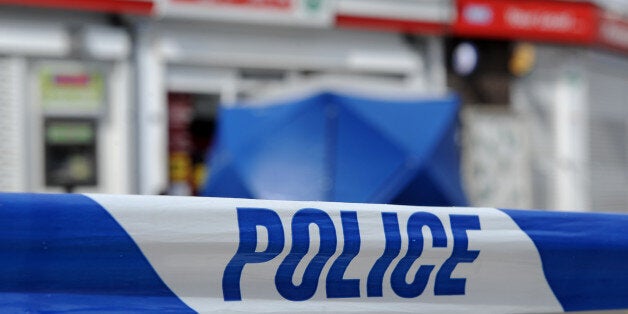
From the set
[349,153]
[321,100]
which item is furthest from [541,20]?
[349,153]

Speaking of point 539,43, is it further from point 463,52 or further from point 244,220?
point 244,220

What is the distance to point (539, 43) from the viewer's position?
58.2 ft

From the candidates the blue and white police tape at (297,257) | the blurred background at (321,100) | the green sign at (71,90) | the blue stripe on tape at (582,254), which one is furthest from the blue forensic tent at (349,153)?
the blue and white police tape at (297,257)

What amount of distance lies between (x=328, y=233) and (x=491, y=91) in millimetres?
13894

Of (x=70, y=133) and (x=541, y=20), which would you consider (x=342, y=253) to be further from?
(x=541, y=20)

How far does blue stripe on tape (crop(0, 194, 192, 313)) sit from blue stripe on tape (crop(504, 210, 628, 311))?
1717mm

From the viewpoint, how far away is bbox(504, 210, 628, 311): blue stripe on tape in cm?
445

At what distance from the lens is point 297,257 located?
3.85 metres

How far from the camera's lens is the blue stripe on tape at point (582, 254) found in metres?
4.45

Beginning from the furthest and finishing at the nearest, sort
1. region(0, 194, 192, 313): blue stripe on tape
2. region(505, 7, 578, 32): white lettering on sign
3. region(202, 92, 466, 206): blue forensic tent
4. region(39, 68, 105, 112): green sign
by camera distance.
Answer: region(505, 7, 578, 32): white lettering on sign → region(39, 68, 105, 112): green sign → region(202, 92, 466, 206): blue forensic tent → region(0, 194, 192, 313): blue stripe on tape

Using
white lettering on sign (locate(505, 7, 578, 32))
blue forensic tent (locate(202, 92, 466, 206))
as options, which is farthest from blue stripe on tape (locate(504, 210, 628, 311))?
white lettering on sign (locate(505, 7, 578, 32))

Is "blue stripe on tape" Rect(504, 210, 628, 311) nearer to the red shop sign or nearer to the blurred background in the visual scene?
the blurred background

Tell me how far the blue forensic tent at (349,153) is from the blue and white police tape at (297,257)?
4.42 meters

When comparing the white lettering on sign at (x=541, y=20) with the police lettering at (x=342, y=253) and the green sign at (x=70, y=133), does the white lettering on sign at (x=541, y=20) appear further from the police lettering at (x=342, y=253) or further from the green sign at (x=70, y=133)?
the police lettering at (x=342, y=253)
